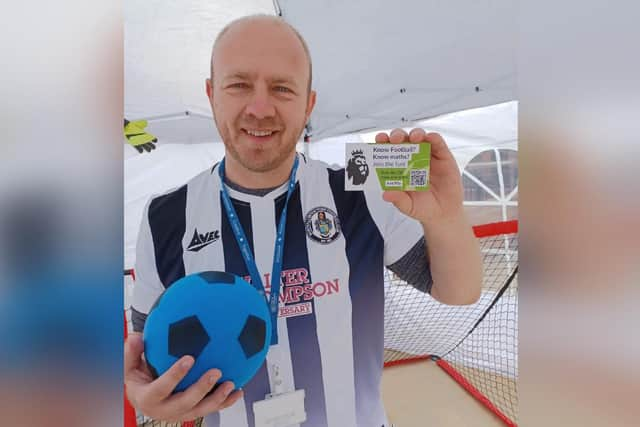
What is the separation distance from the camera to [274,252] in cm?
84

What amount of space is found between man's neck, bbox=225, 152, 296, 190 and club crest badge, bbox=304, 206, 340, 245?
4.8 inches

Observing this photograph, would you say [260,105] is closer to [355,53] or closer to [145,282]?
[145,282]

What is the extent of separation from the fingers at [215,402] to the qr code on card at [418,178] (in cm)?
40

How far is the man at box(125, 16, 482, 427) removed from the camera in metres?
0.80

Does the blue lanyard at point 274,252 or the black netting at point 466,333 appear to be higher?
the blue lanyard at point 274,252

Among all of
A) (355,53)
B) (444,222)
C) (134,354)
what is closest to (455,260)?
(444,222)

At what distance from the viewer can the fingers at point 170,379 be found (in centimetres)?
39

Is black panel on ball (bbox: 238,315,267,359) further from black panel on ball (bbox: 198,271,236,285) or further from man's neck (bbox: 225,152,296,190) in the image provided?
man's neck (bbox: 225,152,296,190)

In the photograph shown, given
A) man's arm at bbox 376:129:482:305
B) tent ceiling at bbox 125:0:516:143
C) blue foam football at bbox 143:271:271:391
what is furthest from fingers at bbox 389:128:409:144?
tent ceiling at bbox 125:0:516:143

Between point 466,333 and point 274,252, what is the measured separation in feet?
6.04

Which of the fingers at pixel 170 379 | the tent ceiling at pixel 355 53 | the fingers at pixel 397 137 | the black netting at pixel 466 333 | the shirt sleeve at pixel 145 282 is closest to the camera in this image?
the fingers at pixel 170 379

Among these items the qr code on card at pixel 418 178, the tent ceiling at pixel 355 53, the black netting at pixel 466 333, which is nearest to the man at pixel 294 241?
the qr code on card at pixel 418 178

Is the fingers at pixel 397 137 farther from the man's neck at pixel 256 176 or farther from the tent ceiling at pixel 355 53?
the tent ceiling at pixel 355 53
